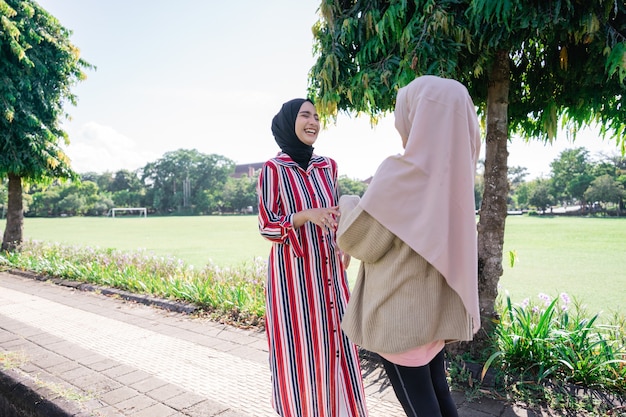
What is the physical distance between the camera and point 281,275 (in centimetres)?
224

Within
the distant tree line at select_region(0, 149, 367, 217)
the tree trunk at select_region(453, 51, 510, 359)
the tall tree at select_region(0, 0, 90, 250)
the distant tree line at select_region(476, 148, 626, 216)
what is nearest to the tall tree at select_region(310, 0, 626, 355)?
the tree trunk at select_region(453, 51, 510, 359)

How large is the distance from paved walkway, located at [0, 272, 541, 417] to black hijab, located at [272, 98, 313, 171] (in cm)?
168

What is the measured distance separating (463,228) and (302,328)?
1.13m

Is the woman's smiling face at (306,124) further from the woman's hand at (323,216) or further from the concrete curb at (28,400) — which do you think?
the concrete curb at (28,400)

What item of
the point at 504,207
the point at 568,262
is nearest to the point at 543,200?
the point at 568,262

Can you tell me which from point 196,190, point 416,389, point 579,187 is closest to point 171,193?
point 196,190

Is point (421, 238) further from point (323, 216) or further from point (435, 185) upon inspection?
point (323, 216)

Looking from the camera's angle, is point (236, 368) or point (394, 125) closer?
point (394, 125)

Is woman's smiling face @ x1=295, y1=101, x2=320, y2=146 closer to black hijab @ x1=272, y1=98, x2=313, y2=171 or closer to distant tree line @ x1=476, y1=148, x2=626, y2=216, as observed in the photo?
black hijab @ x1=272, y1=98, x2=313, y2=171

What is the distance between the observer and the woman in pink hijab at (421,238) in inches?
53.1

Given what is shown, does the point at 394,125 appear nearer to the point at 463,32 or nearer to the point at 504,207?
the point at 463,32

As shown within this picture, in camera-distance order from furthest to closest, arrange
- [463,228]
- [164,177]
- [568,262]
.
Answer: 1. [164,177]
2. [568,262]
3. [463,228]

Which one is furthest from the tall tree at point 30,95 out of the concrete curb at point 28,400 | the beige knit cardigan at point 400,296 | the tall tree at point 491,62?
the beige knit cardigan at point 400,296

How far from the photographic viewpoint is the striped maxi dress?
2.19 m
